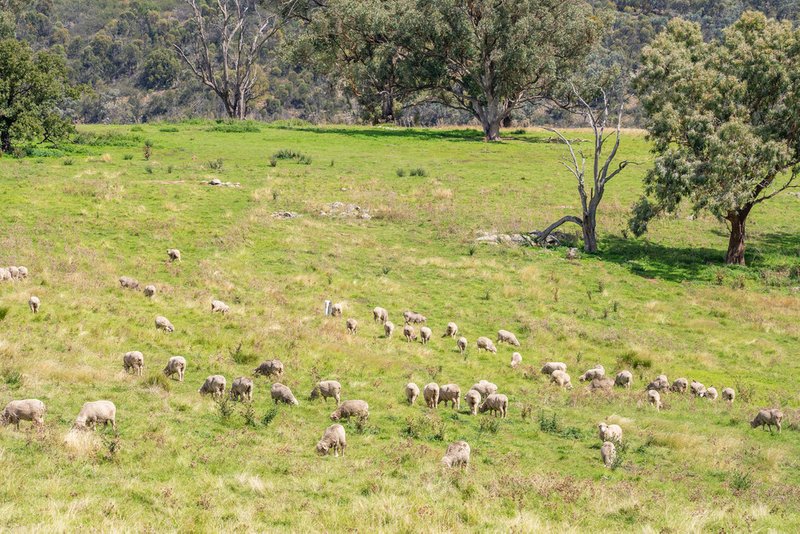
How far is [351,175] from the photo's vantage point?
183ft

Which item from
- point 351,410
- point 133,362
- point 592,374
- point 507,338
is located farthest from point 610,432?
point 133,362

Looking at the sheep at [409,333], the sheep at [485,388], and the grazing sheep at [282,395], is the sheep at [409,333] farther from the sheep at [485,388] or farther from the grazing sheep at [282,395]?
the grazing sheep at [282,395]

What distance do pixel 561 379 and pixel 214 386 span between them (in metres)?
11.0

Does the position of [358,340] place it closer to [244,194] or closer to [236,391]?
[236,391]

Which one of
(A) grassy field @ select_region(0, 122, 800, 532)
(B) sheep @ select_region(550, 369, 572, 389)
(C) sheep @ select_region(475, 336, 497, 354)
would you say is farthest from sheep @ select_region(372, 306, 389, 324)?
(B) sheep @ select_region(550, 369, 572, 389)

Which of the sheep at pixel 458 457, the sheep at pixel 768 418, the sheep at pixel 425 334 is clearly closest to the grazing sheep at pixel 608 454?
the sheep at pixel 458 457

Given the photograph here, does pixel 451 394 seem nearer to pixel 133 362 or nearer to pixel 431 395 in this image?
pixel 431 395

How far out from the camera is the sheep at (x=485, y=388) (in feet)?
65.7

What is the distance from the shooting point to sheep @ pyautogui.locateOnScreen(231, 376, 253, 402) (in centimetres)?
1800

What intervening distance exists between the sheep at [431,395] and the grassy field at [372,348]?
502 millimetres

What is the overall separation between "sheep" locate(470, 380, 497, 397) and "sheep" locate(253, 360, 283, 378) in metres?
5.66

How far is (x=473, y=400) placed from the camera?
18.9 m

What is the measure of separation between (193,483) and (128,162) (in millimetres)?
46493

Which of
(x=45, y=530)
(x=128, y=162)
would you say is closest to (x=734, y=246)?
(x=45, y=530)
